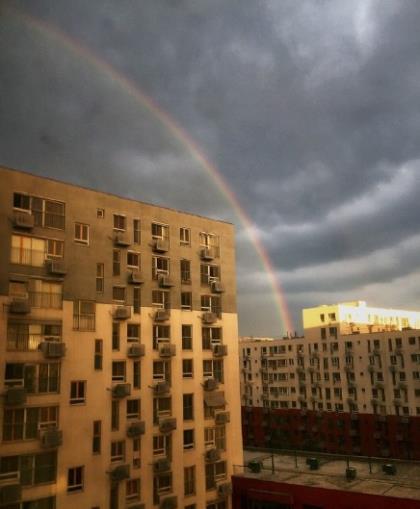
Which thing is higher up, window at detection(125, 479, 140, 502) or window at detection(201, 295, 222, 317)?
window at detection(201, 295, 222, 317)

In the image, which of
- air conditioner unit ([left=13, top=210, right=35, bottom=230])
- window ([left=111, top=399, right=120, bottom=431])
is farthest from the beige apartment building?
air conditioner unit ([left=13, top=210, right=35, bottom=230])

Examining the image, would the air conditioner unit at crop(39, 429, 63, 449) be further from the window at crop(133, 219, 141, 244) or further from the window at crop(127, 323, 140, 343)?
the window at crop(133, 219, 141, 244)

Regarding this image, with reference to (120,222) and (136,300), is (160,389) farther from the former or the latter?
(120,222)

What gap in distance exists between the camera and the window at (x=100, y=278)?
3269 cm

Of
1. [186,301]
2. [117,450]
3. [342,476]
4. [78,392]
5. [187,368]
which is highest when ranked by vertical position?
[186,301]

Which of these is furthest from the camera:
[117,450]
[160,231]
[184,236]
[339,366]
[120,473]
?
[339,366]

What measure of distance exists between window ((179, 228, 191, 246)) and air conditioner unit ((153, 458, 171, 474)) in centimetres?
1579

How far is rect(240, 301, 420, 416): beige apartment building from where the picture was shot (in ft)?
233

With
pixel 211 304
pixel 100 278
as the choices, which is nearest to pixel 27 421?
pixel 100 278

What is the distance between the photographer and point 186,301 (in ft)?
125

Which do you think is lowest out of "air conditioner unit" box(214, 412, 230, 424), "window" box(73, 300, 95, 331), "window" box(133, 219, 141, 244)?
"air conditioner unit" box(214, 412, 230, 424)

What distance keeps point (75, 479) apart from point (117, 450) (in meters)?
3.23

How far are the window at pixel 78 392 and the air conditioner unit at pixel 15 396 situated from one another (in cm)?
336

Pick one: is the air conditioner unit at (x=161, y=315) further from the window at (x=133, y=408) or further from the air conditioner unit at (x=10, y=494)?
the air conditioner unit at (x=10, y=494)
